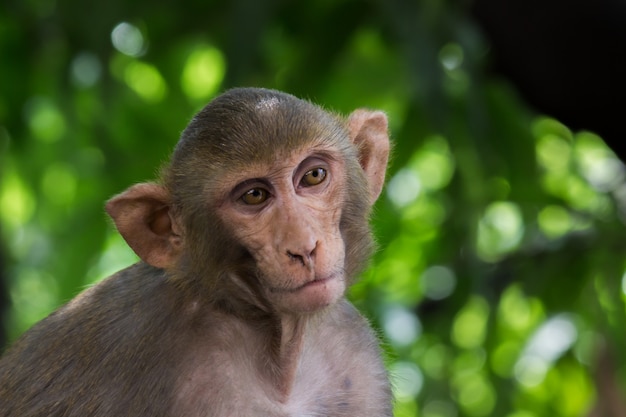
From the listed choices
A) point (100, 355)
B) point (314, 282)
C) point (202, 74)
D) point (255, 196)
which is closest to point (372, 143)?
point (255, 196)

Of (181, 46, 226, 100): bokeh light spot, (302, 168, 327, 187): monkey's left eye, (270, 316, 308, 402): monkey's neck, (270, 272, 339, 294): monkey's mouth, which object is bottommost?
(181, 46, 226, 100): bokeh light spot

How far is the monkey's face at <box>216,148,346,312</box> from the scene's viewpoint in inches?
159

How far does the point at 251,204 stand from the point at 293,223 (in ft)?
0.69

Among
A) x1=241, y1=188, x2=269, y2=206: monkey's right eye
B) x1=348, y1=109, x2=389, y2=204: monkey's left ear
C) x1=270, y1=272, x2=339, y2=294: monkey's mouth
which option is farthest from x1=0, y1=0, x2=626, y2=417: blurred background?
x1=270, y1=272, x2=339, y2=294: monkey's mouth

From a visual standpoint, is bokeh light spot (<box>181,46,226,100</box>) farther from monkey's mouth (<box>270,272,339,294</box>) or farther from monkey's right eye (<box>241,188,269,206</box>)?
monkey's mouth (<box>270,272,339,294</box>)

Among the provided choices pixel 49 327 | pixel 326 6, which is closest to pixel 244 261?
pixel 49 327

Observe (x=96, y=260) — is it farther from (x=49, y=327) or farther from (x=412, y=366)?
(x=49, y=327)

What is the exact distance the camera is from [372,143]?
4.84m

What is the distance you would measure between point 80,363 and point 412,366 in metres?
3.76

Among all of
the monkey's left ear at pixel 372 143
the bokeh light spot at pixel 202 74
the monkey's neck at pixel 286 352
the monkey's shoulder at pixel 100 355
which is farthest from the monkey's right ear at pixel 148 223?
the bokeh light spot at pixel 202 74

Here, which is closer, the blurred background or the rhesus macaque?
the rhesus macaque

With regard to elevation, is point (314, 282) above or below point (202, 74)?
above

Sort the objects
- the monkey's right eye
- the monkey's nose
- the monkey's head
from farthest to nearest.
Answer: the monkey's right eye < the monkey's head < the monkey's nose

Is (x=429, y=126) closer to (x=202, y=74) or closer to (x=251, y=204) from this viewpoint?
(x=202, y=74)
